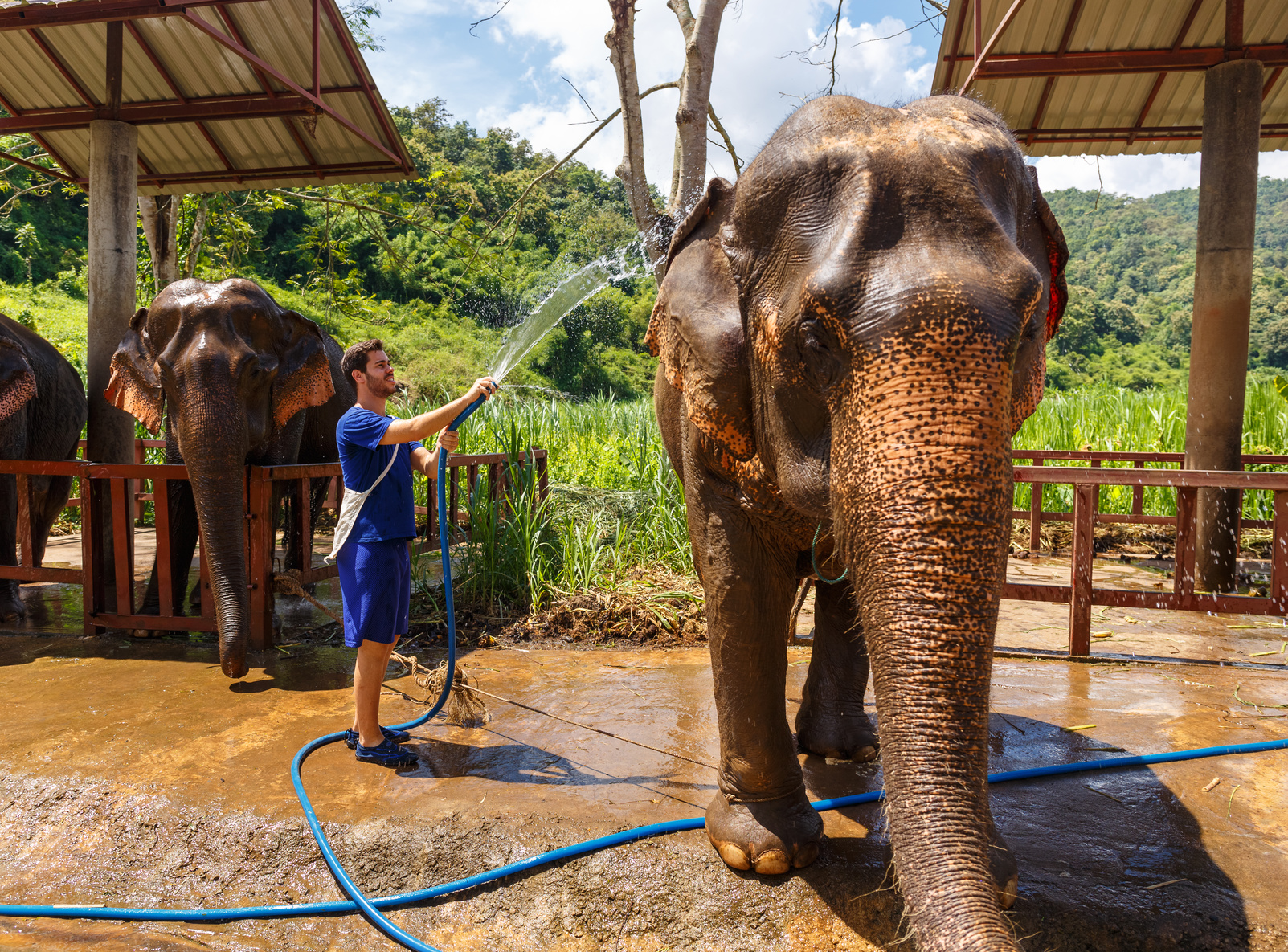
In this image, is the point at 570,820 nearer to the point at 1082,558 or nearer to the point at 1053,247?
the point at 1053,247

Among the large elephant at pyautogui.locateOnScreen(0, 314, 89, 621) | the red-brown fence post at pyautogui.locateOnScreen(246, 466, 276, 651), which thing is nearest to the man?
the red-brown fence post at pyautogui.locateOnScreen(246, 466, 276, 651)

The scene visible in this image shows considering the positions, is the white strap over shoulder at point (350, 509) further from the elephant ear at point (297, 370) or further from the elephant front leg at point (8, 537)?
the elephant front leg at point (8, 537)

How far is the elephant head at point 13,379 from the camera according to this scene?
577cm

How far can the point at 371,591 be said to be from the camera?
345 cm

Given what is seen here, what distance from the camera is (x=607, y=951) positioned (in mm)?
2445

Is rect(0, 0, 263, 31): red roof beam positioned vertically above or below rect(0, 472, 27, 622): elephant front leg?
above

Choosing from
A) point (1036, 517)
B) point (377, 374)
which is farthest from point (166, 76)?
point (1036, 517)

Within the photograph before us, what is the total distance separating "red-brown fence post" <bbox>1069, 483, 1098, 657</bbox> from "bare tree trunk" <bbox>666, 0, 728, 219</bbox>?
3.84 m

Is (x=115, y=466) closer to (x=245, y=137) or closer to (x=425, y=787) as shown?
(x=425, y=787)

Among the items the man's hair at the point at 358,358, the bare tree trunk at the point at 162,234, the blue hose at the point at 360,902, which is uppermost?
the bare tree trunk at the point at 162,234

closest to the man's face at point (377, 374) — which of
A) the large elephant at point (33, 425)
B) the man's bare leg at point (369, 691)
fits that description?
the man's bare leg at point (369, 691)

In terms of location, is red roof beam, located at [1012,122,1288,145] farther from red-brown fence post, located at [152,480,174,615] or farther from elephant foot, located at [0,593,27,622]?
elephant foot, located at [0,593,27,622]

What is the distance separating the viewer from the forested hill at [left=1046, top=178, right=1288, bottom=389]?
126 ft

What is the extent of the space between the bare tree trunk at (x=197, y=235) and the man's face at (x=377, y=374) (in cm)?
966
